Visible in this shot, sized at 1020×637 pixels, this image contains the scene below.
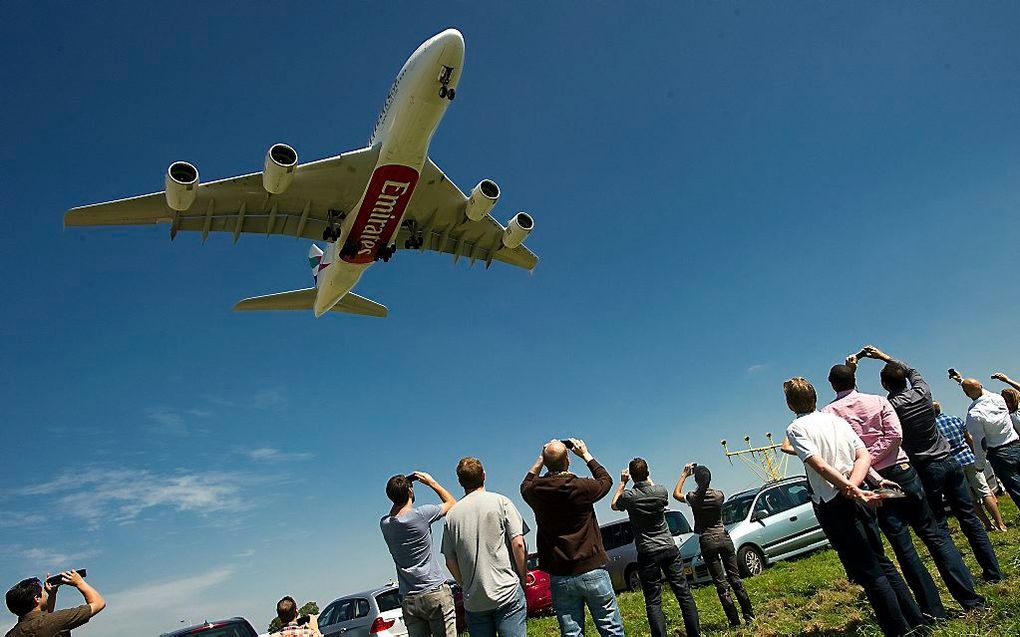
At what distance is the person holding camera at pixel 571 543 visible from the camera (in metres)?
3.99

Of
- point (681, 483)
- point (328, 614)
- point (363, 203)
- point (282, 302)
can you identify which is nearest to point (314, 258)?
point (282, 302)

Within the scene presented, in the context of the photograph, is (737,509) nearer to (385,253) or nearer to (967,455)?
(967,455)

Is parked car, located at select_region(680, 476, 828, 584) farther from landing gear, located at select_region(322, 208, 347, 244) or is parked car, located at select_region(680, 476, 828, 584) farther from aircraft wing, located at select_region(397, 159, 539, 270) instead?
landing gear, located at select_region(322, 208, 347, 244)

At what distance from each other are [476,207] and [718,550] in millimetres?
12817

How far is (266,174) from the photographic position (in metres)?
14.4

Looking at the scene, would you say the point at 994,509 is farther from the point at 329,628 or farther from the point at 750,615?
the point at 329,628

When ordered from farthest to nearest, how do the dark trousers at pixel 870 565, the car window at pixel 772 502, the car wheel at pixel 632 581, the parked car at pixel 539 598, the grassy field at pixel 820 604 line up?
the car wheel at pixel 632 581
the parked car at pixel 539 598
the car window at pixel 772 502
the grassy field at pixel 820 604
the dark trousers at pixel 870 565

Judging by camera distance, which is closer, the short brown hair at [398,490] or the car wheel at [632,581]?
the short brown hair at [398,490]

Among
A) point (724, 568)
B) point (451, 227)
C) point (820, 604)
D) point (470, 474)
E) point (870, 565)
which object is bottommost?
point (820, 604)

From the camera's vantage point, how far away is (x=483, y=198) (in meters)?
17.4

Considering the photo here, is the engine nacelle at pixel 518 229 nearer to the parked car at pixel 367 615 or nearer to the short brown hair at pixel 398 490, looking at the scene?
the parked car at pixel 367 615

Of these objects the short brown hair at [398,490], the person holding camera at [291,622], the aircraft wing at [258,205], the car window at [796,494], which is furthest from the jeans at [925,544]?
the aircraft wing at [258,205]

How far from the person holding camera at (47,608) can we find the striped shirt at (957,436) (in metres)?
10.8

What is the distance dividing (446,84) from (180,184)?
20.4 feet
